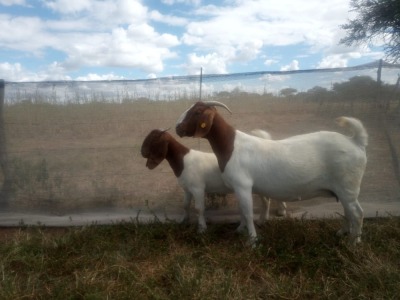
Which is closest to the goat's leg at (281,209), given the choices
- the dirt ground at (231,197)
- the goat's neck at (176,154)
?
the dirt ground at (231,197)

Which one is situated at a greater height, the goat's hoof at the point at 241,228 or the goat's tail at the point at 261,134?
the goat's tail at the point at 261,134

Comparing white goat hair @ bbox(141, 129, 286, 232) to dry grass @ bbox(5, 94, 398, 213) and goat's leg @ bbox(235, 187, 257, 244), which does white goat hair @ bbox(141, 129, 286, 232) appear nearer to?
goat's leg @ bbox(235, 187, 257, 244)

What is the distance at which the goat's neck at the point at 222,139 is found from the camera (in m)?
4.60

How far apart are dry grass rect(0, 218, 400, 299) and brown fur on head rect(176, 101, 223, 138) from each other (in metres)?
1.32

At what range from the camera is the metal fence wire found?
5578 millimetres

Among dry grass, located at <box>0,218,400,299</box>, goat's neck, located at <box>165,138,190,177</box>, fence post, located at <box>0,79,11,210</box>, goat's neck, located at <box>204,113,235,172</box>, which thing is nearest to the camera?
dry grass, located at <box>0,218,400,299</box>

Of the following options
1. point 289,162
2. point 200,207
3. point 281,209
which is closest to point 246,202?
point 289,162

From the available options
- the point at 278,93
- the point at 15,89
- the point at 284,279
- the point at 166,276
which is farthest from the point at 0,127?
the point at 284,279

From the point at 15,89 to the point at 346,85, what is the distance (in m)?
4.74

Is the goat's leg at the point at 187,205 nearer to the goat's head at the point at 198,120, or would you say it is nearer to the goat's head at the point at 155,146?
the goat's head at the point at 155,146

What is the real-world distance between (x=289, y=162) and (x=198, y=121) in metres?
1.14

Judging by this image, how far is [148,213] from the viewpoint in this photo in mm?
5719

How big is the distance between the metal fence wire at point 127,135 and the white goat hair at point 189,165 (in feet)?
2.16

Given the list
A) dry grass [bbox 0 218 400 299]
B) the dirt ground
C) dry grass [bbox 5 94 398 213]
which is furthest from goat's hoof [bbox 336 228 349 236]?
dry grass [bbox 5 94 398 213]
